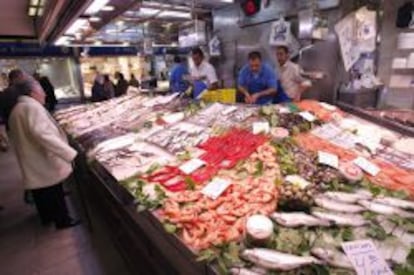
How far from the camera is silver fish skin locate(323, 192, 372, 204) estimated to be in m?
1.70

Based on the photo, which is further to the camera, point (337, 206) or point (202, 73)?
point (202, 73)

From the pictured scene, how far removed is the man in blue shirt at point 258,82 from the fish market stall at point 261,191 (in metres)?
1.03

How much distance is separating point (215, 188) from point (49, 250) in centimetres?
258

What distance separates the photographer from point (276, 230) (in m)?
1.52

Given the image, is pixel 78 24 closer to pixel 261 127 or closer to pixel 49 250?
pixel 49 250

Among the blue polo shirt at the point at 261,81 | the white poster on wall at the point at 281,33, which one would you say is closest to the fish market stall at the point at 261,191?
the blue polo shirt at the point at 261,81

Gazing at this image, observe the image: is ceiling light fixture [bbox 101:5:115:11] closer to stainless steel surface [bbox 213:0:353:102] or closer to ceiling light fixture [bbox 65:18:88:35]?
ceiling light fixture [bbox 65:18:88:35]

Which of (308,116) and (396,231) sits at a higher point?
(308,116)

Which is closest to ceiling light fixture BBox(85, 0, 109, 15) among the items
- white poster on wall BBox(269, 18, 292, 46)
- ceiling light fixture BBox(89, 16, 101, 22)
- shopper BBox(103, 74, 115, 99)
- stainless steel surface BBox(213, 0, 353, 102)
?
ceiling light fixture BBox(89, 16, 101, 22)

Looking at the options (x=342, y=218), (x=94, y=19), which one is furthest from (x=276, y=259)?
(x=94, y=19)

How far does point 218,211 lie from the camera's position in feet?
5.75

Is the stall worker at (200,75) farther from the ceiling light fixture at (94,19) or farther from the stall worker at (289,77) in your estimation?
the ceiling light fixture at (94,19)

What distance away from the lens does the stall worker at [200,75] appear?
5.38 metres

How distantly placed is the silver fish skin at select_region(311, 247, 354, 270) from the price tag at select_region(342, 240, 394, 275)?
21 mm
